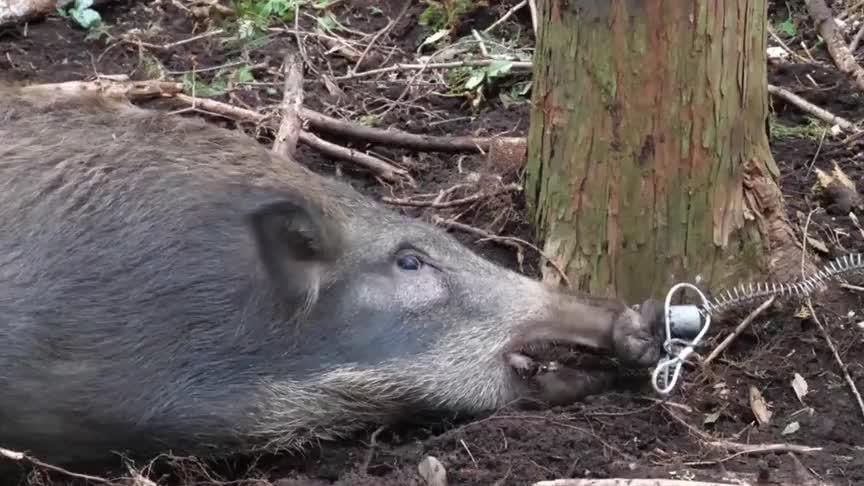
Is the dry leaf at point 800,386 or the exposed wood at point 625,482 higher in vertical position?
the exposed wood at point 625,482

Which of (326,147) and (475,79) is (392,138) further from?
(475,79)

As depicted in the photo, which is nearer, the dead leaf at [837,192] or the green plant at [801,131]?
the dead leaf at [837,192]

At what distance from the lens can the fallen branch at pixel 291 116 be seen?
5.24 m

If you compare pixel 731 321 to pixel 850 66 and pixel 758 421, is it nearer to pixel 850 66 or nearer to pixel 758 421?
pixel 758 421

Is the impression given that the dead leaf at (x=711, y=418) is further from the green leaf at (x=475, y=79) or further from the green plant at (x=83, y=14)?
the green plant at (x=83, y=14)

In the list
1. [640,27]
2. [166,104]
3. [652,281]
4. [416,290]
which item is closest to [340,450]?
Result: [416,290]

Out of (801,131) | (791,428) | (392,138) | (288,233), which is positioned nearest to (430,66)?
(392,138)

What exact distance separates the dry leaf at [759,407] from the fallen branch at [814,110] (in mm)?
2032

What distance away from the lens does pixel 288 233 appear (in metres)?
3.85

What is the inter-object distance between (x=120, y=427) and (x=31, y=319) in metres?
0.42

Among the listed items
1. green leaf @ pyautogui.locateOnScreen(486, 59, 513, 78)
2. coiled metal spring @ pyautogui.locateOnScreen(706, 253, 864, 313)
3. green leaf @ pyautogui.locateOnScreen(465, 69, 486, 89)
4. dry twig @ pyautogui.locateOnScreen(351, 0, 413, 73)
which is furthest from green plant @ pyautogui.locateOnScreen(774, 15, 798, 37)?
coiled metal spring @ pyautogui.locateOnScreen(706, 253, 864, 313)

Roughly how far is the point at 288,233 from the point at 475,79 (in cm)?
285

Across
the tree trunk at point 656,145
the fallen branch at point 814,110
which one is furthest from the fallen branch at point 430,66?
the tree trunk at point 656,145

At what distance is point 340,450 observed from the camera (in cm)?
404
